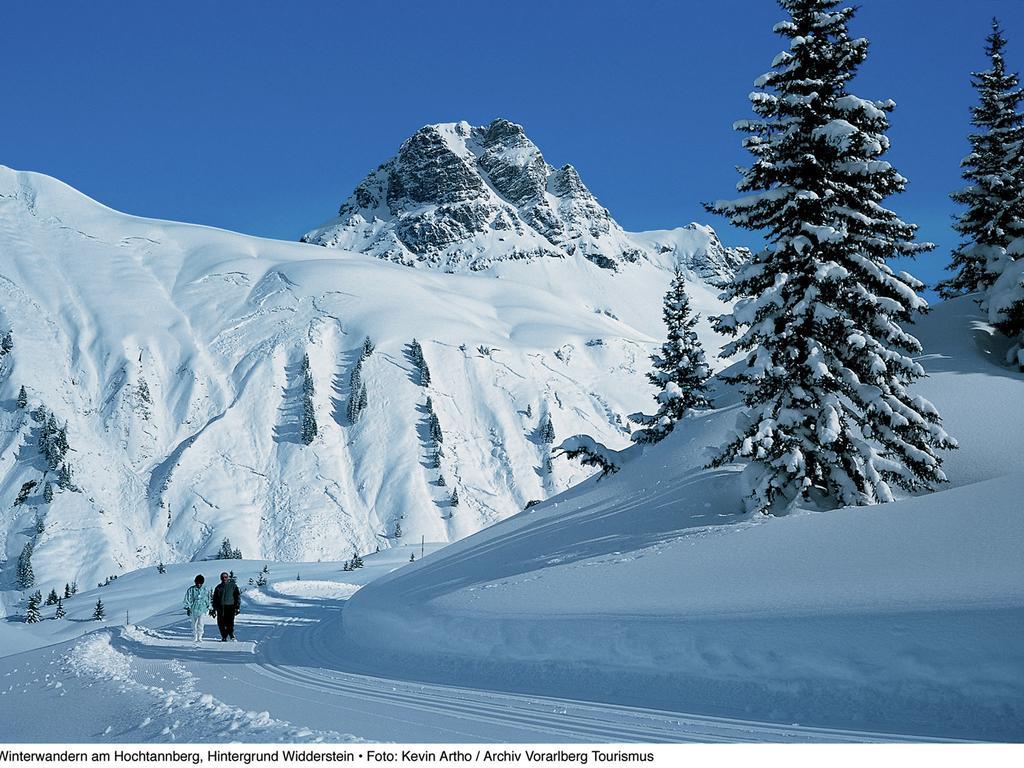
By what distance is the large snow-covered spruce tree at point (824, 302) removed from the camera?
1359cm

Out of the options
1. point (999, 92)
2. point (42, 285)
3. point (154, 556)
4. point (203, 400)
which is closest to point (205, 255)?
point (42, 285)

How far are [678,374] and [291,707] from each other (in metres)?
19.1

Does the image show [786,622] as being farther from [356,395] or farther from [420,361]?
[420,361]

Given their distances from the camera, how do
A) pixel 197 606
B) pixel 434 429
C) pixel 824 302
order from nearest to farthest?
1. pixel 824 302
2. pixel 197 606
3. pixel 434 429

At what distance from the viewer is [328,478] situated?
7700 cm

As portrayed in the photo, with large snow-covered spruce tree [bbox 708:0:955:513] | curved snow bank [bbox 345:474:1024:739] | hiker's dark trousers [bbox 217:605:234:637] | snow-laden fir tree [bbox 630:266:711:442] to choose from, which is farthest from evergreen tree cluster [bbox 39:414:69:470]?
large snow-covered spruce tree [bbox 708:0:955:513]

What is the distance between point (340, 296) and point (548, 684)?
104029 millimetres

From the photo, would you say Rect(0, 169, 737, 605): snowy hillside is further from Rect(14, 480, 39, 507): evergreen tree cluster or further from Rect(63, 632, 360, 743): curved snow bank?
Rect(63, 632, 360, 743): curved snow bank

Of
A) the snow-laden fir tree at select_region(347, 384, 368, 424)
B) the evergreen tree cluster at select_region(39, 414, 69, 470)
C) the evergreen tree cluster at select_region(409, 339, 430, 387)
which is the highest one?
the evergreen tree cluster at select_region(409, 339, 430, 387)

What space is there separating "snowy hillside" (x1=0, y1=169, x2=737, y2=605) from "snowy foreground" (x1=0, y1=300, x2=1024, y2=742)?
57.0 meters

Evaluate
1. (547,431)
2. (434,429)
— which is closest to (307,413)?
(434,429)

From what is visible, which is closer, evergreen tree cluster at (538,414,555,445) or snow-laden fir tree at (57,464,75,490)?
snow-laden fir tree at (57,464,75,490)

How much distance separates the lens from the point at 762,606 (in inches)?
361

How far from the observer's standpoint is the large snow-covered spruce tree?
1359 centimetres
